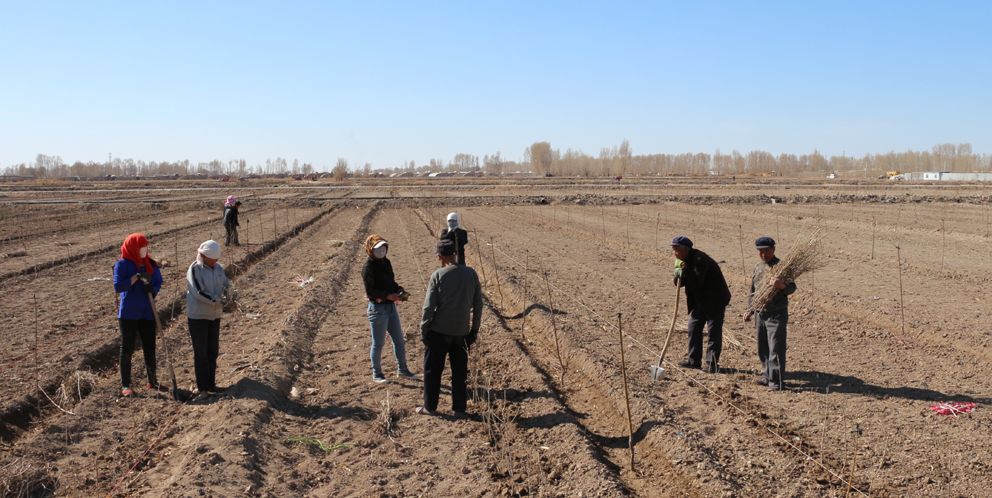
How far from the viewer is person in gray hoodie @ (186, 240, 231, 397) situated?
6551 mm

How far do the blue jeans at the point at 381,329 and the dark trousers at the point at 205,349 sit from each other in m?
1.35

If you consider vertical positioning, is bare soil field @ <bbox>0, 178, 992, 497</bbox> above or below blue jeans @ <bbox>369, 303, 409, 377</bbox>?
below

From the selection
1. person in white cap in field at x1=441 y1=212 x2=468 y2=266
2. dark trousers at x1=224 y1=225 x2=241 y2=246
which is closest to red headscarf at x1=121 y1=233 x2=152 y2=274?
person in white cap in field at x1=441 y1=212 x2=468 y2=266

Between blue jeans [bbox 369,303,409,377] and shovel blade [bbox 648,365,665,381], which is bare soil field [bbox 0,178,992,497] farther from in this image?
blue jeans [bbox 369,303,409,377]

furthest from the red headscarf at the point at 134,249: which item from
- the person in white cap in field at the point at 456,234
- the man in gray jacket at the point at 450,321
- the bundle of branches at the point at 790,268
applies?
the bundle of branches at the point at 790,268

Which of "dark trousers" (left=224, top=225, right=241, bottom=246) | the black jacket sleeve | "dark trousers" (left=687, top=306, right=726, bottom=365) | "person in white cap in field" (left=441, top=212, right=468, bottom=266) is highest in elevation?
"person in white cap in field" (left=441, top=212, right=468, bottom=266)

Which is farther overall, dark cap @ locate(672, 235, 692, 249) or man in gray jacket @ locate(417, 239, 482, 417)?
dark cap @ locate(672, 235, 692, 249)

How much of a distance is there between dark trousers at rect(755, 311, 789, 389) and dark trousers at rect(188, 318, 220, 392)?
4.80 metres

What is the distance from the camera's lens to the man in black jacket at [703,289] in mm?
7129

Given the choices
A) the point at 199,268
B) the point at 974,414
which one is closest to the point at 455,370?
the point at 199,268

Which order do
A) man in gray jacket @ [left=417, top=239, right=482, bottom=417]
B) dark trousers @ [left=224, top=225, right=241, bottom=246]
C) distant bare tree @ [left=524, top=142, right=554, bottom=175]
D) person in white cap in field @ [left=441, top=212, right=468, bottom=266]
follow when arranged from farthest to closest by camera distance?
distant bare tree @ [left=524, top=142, right=554, bottom=175] < dark trousers @ [left=224, top=225, right=241, bottom=246] < person in white cap in field @ [left=441, top=212, right=468, bottom=266] < man in gray jacket @ [left=417, top=239, right=482, bottom=417]

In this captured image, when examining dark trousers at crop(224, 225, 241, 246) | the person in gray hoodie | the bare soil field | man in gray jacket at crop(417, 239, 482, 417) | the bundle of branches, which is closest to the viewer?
the bare soil field

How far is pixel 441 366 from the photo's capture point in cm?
621

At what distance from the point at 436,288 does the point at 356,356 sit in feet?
8.79
